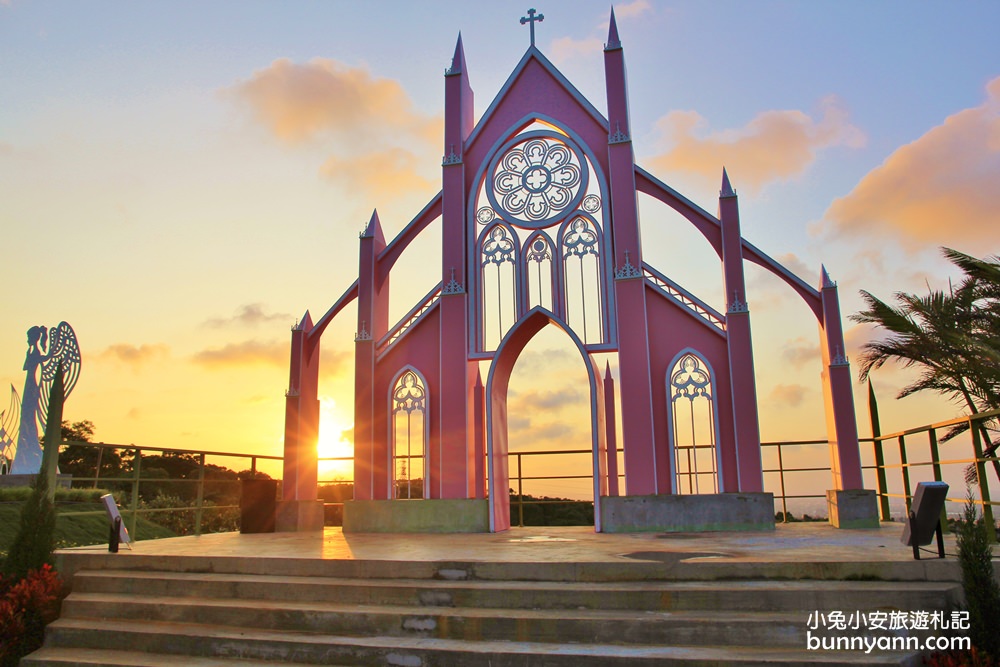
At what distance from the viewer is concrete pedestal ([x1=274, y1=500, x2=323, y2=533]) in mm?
13766

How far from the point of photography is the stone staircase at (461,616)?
5777mm

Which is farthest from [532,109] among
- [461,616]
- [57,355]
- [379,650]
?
[57,355]

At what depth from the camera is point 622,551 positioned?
8.42 meters

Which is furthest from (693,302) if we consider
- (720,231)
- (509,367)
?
(509,367)

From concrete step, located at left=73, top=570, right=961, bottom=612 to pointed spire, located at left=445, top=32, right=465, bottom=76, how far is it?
11510 millimetres

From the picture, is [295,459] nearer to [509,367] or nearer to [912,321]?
[509,367]

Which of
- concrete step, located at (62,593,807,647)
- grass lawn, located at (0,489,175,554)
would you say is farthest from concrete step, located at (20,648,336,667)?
grass lawn, located at (0,489,175,554)

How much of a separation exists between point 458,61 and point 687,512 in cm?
1038

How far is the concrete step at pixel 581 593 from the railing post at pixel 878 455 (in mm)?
6620

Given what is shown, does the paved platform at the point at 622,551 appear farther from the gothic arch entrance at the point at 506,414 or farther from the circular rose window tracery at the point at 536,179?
the circular rose window tracery at the point at 536,179

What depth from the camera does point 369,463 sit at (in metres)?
14.2

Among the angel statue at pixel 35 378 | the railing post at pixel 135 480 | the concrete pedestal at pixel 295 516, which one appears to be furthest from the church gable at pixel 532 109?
the angel statue at pixel 35 378

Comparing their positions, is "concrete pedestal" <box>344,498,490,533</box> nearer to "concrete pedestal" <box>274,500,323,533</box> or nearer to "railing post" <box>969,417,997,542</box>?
"concrete pedestal" <box>274,500,323,533</box>

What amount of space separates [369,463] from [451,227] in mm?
4958
